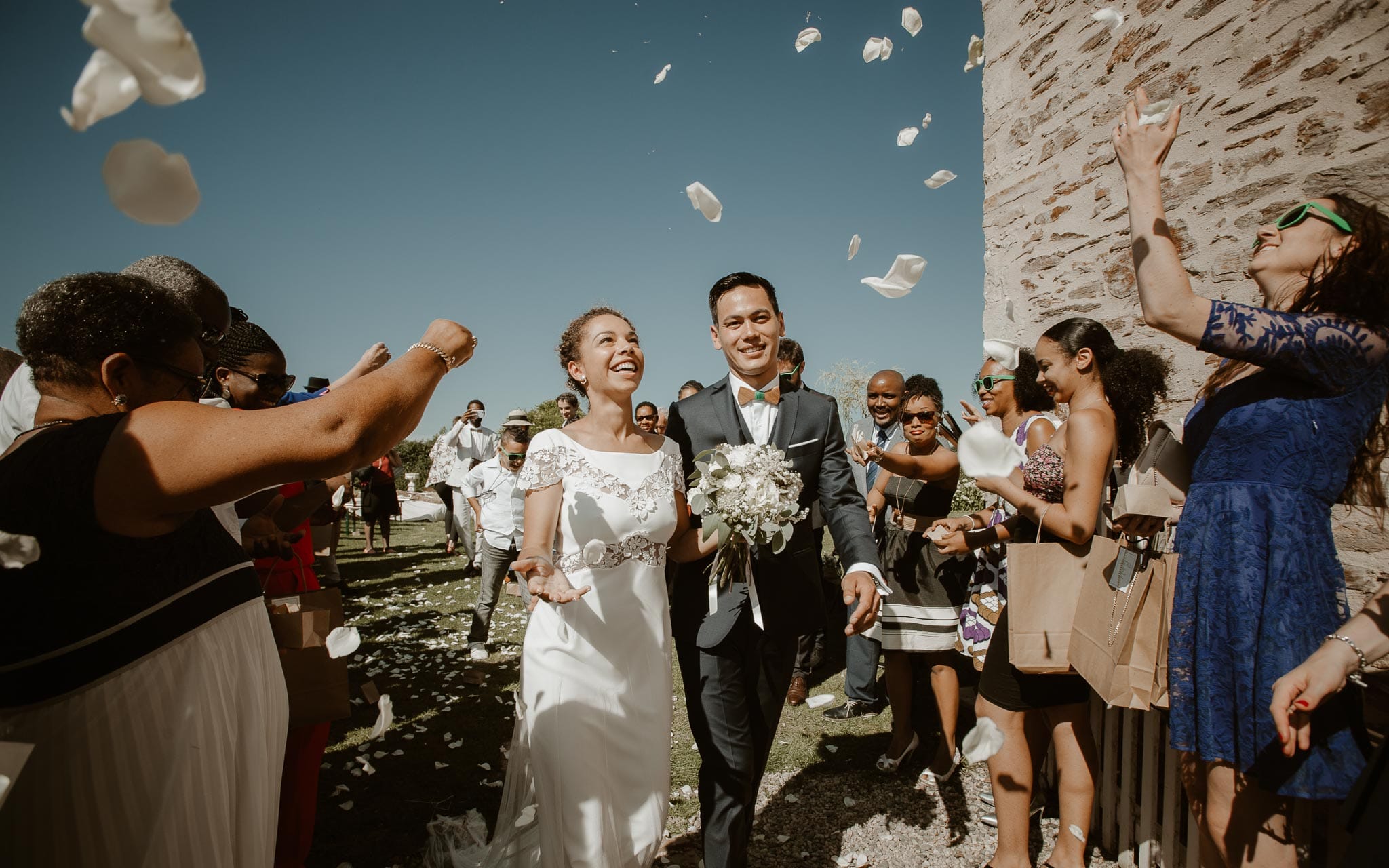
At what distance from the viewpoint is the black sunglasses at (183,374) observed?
1.58m

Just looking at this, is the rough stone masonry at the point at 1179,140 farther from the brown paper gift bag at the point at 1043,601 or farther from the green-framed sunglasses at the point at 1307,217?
the green-framed sunglasses at the point at 1307,217

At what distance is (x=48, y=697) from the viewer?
4.52 ft

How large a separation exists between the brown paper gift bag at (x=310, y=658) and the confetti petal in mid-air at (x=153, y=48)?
6.56 feet

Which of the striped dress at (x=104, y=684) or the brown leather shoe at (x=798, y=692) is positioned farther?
the brown leather shoe at (x=798, y=692)

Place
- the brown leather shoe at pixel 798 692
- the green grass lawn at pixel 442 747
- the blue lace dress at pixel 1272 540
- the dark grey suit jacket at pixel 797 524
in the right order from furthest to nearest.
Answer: the brown leather shoe at pixel 798 692 → the green grass lawn at pixel 442 747 → the dark grey suit jacket at pixel 797 524 → the blue lace dress at pixel 1272 540

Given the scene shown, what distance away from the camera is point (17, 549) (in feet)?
4.17

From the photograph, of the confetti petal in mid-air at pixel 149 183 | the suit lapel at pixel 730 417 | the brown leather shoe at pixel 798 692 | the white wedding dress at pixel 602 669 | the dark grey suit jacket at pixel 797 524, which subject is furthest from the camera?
the brown leather shoe at pixel 798 692

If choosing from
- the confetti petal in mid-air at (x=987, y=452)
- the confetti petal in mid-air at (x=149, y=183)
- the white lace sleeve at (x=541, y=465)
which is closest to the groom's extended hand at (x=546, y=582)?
the white lace sleeve at (x=541, y=465)

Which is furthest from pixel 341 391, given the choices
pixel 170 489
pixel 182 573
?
pixel 182 573

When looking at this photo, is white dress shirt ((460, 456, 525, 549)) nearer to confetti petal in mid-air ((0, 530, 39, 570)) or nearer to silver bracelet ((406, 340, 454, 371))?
silver bracelet ((406, 340, 454, 371))

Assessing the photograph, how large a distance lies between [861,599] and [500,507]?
497 centimetres

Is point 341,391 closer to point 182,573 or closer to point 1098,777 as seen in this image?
point 182,573

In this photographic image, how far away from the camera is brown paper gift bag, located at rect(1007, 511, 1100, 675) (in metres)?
2.65

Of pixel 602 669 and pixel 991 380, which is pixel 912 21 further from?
pixel 602 669
